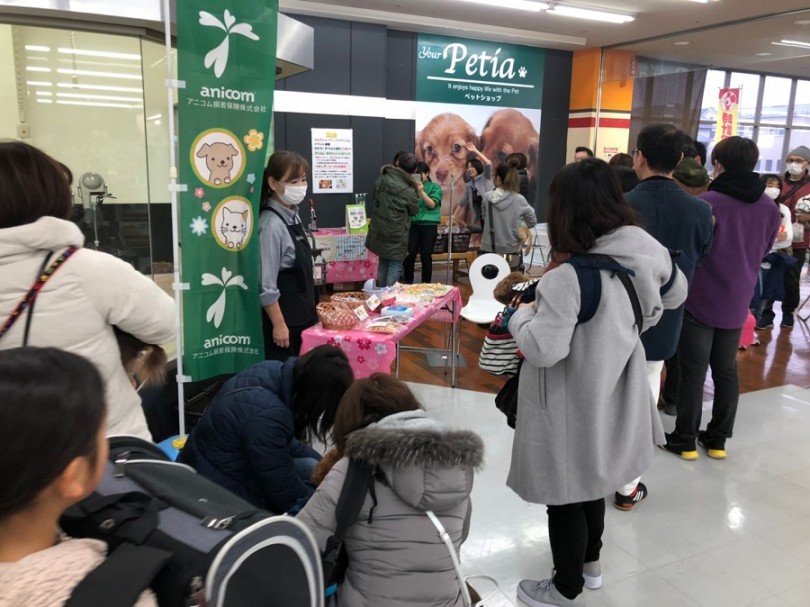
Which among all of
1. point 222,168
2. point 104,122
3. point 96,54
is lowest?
→ point 222,168

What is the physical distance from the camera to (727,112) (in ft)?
28.3

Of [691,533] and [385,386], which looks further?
[691,533]

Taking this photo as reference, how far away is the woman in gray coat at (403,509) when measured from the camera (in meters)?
1.39

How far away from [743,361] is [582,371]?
3.71 meters

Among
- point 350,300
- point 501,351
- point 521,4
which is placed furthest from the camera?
point 521,4

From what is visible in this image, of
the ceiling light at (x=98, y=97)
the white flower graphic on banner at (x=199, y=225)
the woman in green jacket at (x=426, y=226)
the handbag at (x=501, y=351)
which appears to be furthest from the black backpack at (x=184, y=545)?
the woman in green jacket at (x=426, y=226)

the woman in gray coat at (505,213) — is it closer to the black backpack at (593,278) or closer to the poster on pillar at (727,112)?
the black backpack at (593,278)

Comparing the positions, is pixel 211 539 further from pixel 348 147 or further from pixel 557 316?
pixel 348 147

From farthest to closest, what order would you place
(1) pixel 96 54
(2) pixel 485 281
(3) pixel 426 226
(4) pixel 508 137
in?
(4) pixel 508 137, (3) pixel 426 226, (2) pixel 485 281, (1) pixel 96 54

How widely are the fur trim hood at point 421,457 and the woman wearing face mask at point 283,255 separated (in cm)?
158

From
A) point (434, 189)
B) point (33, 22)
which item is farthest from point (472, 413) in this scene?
point (434, 189)

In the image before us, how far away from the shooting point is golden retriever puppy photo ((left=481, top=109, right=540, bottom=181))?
9.09 m

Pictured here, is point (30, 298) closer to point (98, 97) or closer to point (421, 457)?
point (421, 457)

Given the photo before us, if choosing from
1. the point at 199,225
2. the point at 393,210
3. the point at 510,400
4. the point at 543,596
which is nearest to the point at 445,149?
the point at 393,210
